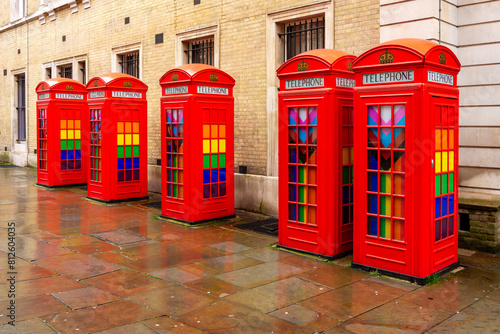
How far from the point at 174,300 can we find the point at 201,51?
846cm

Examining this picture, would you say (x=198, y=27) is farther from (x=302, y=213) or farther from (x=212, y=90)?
(x=302, y=213)

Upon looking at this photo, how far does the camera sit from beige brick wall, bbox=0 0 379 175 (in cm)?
910

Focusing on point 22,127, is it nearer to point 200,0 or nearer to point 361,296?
point 200,0

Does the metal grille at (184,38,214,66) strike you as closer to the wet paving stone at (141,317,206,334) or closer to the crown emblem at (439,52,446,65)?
the crown emblem at (439,52,446,65)

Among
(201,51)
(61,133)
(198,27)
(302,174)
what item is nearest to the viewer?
(302,174)

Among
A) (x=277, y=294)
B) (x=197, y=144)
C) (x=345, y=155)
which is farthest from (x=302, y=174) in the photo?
A: (x=197, y=144)

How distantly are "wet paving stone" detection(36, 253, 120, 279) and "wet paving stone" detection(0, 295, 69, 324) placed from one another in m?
0.85

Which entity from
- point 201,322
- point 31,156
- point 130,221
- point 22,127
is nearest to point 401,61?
point 201,322

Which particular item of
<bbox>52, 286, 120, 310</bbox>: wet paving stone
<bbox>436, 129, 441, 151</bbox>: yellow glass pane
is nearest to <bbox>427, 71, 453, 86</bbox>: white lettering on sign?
<bbox>436, 129, 441, 151</bbox>: yellow glass pane

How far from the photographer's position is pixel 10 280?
5832mm

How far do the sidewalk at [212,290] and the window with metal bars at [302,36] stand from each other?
4038 millimetres

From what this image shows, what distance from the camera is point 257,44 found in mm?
10648

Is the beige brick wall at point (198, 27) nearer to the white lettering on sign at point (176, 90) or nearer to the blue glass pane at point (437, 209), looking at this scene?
the white lettering on sign at point (176, 90)

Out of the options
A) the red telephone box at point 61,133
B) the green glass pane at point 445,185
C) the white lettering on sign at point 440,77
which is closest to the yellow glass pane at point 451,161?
the green glass pane at point 445,185
